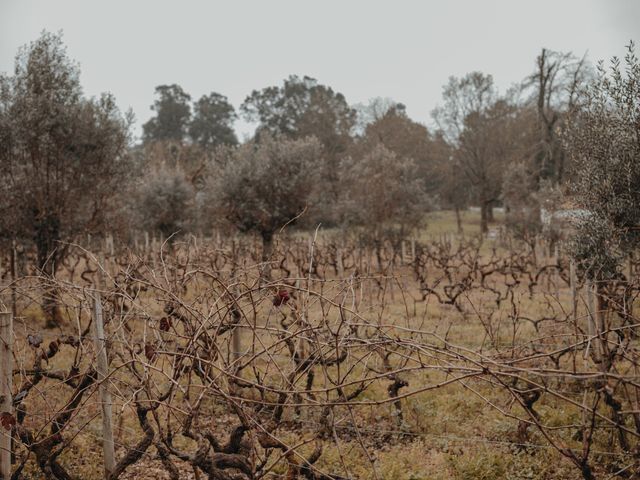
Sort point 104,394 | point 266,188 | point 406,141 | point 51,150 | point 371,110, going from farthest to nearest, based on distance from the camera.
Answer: point 371,110, point 406,141, point 266,188, point 51,150, point 104,394

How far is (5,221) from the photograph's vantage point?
1205 centimetres

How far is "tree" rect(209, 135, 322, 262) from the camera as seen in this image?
2050 centimetres

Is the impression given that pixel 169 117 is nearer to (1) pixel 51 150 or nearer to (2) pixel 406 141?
(2) pixel 406 141

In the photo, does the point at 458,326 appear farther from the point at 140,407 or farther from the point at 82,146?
the point at 82,146

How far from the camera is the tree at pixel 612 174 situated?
7.23m

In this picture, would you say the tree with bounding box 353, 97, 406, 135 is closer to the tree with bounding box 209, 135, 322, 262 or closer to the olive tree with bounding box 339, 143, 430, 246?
the olive tree with bounding box 339, 143, 430, 246

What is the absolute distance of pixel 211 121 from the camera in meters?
63.9

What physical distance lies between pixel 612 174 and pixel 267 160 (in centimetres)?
1514

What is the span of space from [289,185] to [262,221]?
177 cm

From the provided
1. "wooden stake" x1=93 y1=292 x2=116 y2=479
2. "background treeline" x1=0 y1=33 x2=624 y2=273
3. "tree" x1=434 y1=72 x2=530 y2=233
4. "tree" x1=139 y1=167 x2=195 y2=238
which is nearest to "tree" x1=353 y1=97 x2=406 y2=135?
"background treeline" x1=0 y1=33 x2=624 y2=273

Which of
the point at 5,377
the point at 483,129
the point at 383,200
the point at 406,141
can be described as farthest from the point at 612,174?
the point at 406,141

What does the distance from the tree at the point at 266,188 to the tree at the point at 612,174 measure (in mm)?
13354

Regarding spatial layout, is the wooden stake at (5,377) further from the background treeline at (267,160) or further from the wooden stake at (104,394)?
the background treeline at (267,160)

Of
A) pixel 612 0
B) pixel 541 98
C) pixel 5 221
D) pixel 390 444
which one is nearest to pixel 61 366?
pixel 5 221
